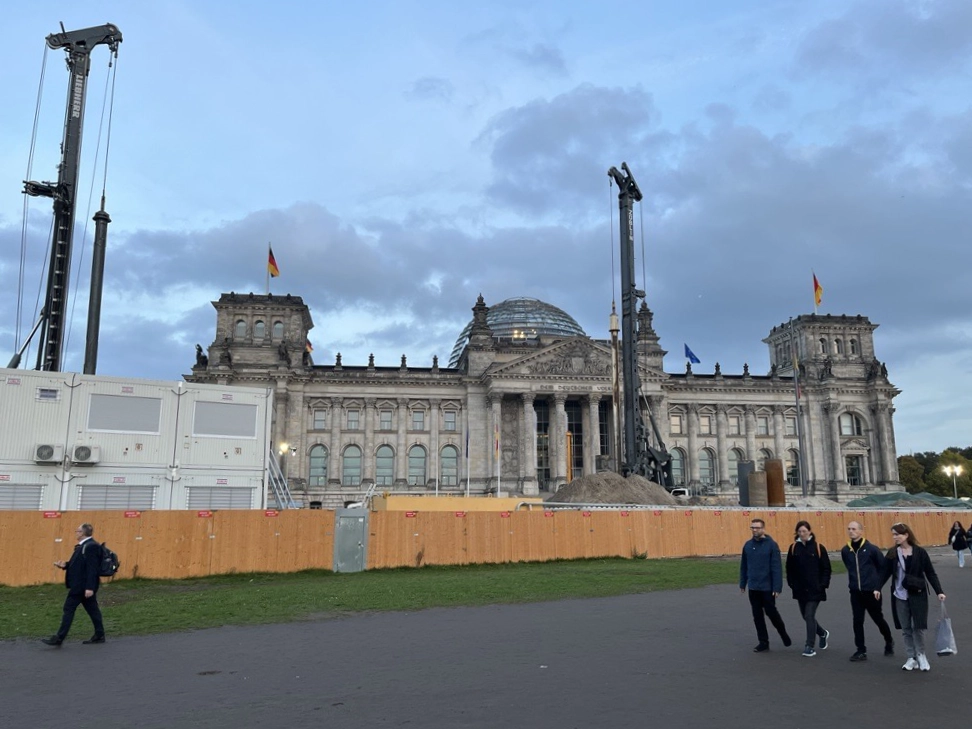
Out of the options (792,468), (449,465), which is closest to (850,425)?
(792,468)

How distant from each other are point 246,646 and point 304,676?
305cm

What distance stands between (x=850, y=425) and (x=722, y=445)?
16.1 m

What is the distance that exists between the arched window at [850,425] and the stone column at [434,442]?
46.1 m

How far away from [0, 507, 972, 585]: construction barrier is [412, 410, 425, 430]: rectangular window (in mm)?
46317

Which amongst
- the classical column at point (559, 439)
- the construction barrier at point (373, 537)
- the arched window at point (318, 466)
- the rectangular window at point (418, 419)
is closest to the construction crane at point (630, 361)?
the construction barrier at point (373, 537)

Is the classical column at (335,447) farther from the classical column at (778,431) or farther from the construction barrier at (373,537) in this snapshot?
the construction barrier at (373,537)

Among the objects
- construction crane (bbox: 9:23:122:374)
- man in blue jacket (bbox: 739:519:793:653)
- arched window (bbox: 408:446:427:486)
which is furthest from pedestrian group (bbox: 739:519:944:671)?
arched window (bbox: 408:446:427:486)

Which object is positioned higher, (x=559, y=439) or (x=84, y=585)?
(x=559, y=439)

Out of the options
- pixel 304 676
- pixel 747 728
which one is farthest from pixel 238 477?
pixel 747 728

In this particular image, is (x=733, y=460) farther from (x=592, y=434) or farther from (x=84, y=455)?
(x=84, y=455)

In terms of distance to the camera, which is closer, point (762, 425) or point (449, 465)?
point (449, 465)

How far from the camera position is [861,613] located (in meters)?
12.1

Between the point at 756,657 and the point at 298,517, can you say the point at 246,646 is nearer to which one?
the point at 756,657

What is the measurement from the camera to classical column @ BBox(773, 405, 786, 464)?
286 ft
